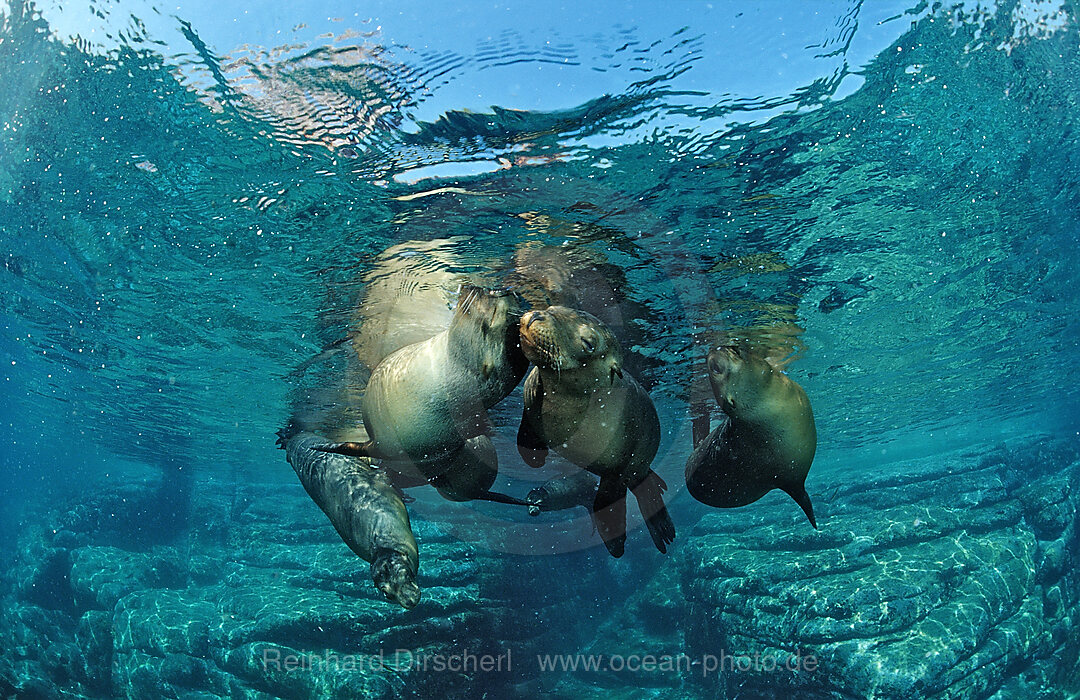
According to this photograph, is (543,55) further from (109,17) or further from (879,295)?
(879,295)

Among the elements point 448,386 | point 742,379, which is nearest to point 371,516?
point 448,386

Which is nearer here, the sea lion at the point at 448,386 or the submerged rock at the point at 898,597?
the sea lion at the point at 448,386

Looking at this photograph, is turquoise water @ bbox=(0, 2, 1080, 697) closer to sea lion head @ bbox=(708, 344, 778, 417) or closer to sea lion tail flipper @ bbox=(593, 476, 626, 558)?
sea lion head @ bbox=(708, 344, 778, 417)

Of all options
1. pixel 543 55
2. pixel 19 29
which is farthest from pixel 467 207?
pixel 19 29

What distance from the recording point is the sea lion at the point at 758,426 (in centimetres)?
437

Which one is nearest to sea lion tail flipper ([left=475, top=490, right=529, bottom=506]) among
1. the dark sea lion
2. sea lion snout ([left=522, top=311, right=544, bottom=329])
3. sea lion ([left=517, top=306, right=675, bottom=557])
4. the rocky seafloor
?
sea lion ([left=517, top=306, right=675, bottom=557])

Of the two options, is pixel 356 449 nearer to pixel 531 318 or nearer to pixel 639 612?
pixel 531 318

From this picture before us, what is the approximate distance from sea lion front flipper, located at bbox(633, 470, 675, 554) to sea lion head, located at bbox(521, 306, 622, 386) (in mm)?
1460

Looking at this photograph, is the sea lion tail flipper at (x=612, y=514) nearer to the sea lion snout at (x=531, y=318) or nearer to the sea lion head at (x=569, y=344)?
the sea lion head at (x=569, y=344)

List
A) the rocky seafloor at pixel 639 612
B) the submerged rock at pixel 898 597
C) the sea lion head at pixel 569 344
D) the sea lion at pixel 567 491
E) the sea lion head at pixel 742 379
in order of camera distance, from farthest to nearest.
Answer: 1. the rocky seafloor at pixel 639 612
2. the submerged rock at pixel 898 597
3. the sea lion at pixel 567 491
4. the sea lion head at pixel 742 379
5. the sea lion head at pixel 569 344

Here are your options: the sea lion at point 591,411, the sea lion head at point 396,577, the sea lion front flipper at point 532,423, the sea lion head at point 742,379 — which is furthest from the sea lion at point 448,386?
the sea lion head at point 742,379

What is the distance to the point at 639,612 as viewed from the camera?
18266 millimetres

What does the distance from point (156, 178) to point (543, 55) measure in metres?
5.33

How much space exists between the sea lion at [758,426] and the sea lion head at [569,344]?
148cm
